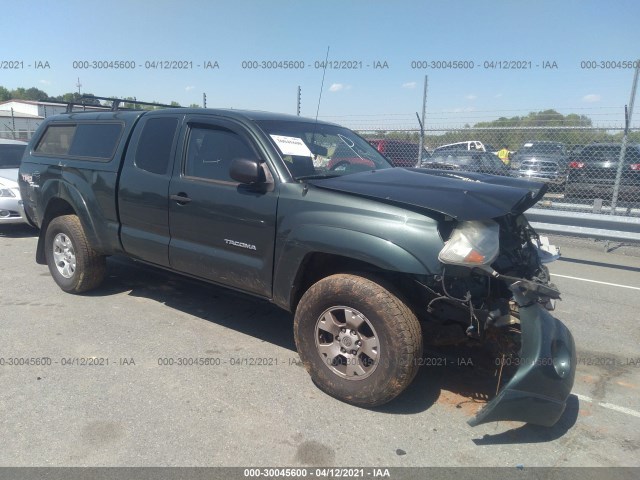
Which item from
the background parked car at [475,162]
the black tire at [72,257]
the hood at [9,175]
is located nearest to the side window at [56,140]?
the black tire at [72,257]

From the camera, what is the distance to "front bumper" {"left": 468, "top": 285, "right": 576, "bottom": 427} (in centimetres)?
284

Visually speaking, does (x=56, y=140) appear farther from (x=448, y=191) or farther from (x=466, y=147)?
(x=466, y=147)

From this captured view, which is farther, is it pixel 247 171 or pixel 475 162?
pixel 475 162

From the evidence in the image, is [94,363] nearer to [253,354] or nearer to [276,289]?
[253,354]

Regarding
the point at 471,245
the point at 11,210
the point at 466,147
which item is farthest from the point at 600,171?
the point at 11,210

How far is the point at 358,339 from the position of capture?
3299 mm

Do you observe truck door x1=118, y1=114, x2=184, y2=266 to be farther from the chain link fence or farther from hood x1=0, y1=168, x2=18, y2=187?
the chain link fence

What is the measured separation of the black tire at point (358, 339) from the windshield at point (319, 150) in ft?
3.14

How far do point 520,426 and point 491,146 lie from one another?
28.4 feet

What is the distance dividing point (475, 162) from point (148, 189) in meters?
7.91

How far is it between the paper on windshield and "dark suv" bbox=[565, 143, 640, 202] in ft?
26.0

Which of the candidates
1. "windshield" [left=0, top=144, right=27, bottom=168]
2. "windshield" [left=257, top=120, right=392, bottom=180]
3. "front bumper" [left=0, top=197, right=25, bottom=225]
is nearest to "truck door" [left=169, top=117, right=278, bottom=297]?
"windshield" [left=257, top=120, right=392, bottom=180]

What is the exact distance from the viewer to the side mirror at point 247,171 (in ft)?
11.7

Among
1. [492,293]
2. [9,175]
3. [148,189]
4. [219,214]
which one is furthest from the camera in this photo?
[9,175]
